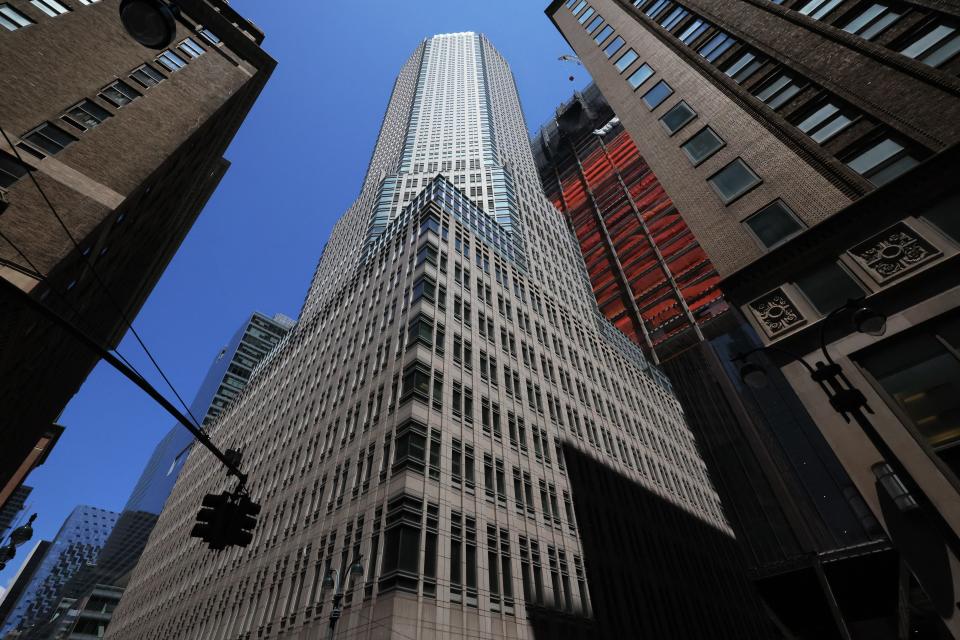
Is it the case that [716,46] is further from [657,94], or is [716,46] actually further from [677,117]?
[677,117]

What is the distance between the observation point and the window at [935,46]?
16.2 m

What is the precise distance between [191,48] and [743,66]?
35.2 m

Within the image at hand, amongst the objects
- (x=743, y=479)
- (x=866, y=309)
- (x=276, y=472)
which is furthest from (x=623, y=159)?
(x=866, y=309)

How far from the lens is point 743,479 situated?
64.3 meters

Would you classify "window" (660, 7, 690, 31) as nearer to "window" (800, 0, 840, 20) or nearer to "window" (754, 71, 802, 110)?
"window" (800, 0, 840, 20)

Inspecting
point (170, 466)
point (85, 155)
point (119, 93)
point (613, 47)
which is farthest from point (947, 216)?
point (170, 466)

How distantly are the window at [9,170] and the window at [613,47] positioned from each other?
104ft

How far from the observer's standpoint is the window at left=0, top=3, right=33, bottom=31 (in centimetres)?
2056

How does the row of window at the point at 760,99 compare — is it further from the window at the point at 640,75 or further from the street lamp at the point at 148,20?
the street lamp at the point at 148,20

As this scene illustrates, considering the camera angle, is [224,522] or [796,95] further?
[796,95]

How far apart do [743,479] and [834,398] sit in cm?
6560

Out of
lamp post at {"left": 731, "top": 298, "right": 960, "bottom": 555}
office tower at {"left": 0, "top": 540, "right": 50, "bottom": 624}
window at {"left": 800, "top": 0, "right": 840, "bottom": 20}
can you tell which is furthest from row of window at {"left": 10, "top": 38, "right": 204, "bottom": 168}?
office tower at {"left": 0, "top": 540, "right": 50, "bottom": 624}

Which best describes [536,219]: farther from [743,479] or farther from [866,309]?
[866,309]

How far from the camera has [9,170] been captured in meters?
16.6
